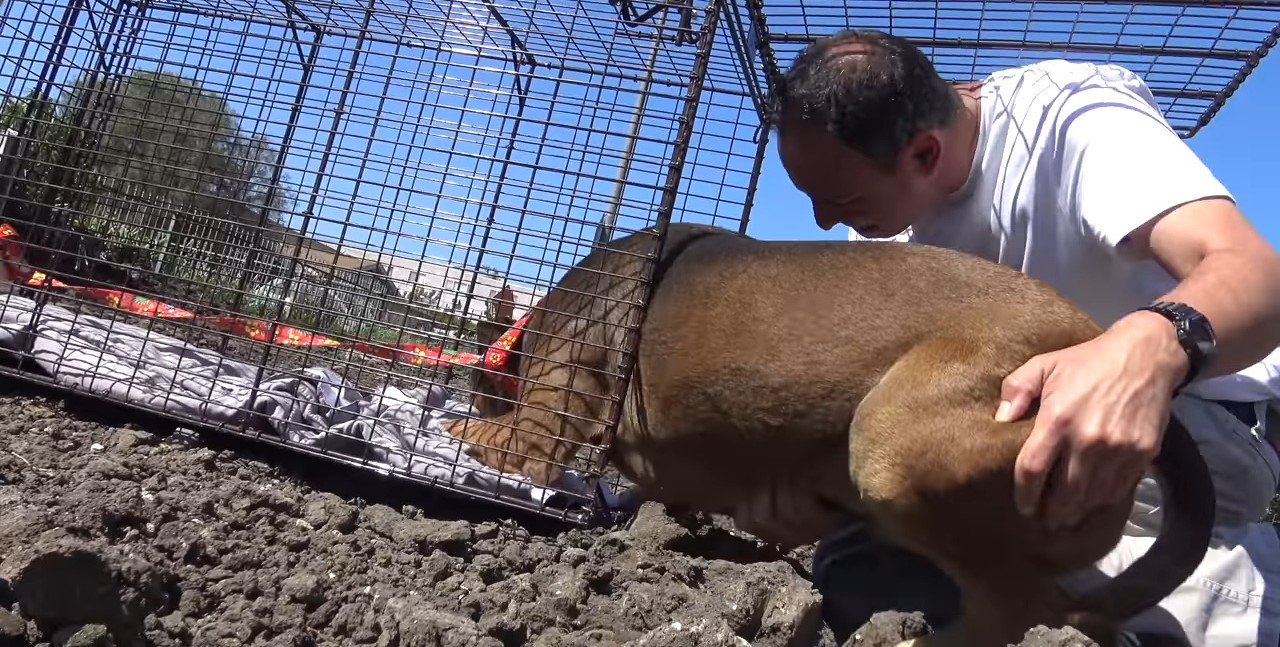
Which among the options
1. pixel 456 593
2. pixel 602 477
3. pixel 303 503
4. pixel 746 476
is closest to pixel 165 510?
pixel 303 503

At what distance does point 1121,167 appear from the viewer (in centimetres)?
232

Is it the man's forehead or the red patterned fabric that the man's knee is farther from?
the man's forehead

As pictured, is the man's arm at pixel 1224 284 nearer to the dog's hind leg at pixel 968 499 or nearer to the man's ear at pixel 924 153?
the dog's hind leg at pixel 968 499

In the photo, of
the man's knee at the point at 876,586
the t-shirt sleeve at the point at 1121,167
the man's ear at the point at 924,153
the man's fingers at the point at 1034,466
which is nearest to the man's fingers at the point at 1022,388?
the man's fingers at the point at 1034,466

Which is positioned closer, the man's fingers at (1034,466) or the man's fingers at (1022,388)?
the man's fingers at (1034,466)

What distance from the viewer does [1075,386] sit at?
1867 mm

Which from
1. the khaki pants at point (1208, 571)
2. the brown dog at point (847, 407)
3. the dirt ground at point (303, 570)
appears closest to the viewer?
the dirt ground at point (303, 570)

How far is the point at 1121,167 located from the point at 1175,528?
932 mm

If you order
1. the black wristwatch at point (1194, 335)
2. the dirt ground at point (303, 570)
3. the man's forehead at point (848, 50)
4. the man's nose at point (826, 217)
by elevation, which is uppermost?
the man's forehead at point (848, 50)

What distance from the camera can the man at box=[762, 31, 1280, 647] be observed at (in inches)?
74.2

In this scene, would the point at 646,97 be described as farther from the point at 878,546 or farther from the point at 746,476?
the point at 878,546

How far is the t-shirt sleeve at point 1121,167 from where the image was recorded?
2.19 meters

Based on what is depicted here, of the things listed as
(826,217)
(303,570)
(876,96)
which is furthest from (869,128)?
(303,570)

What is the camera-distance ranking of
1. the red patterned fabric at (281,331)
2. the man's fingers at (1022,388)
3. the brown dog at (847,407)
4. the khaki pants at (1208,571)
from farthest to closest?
the red patterned fabric at (281,331)
the khaki pants at (1208,571)
the brown dog at (847,407)
the man's fingers at (1022,388)
